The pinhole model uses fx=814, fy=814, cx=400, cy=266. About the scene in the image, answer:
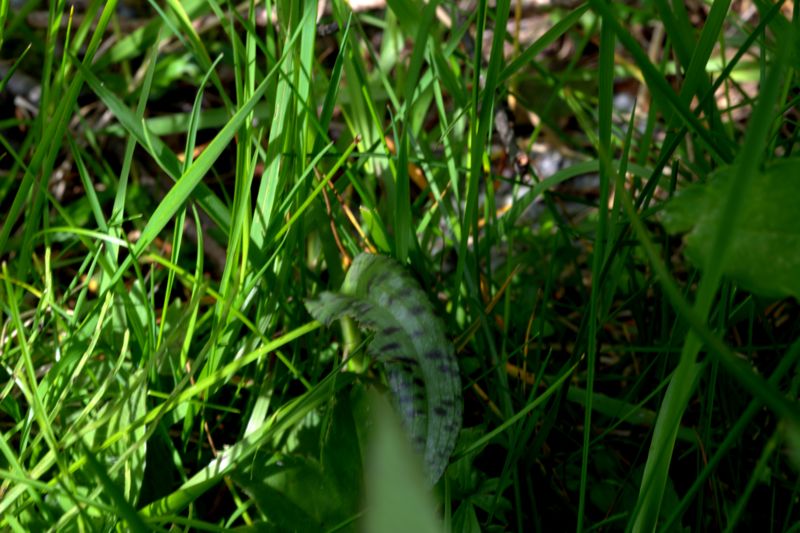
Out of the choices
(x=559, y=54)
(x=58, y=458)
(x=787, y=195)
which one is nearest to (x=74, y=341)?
(x=58, y=458)

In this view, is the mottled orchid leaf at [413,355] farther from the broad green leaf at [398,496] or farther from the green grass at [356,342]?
the broad green leaf at [398,496]

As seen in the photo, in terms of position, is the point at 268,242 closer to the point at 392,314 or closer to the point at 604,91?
the point at 392,314

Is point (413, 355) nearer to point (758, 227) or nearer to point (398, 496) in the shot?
point (758, 227)

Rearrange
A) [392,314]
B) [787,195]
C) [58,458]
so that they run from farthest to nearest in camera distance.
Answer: [392,314], [58,458], [787,195]

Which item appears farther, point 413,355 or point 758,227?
point 413,355

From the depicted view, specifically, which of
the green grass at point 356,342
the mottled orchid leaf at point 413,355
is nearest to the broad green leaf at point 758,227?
the green grass at point 356,342

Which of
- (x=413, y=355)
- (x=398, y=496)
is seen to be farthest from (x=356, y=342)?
(x=398, y=496)
